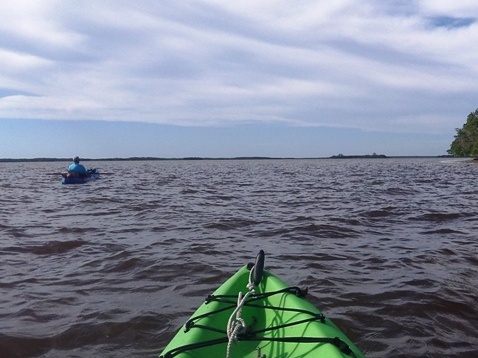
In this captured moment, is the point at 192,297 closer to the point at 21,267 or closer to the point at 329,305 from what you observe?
the point at 329,305

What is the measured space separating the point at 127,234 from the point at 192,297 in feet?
16.1

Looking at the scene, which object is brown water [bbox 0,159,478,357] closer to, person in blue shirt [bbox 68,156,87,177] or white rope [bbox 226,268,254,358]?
white rope [bbox 226,268,254,358]

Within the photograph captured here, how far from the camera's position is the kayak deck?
343 cm

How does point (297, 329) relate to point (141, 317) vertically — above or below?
above

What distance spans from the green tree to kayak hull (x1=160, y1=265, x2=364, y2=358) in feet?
265

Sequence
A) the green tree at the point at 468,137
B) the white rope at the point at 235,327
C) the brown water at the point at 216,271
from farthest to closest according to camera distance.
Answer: the green tree at the point at 468,137, the brown water at the point at 216,271, the white rope at the point at 235,327

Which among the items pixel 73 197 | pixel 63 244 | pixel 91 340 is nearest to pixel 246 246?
pixel 63 244

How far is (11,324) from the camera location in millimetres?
5234

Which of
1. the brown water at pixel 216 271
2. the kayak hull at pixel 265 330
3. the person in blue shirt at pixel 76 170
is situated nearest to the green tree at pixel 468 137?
the person in blue shirt at pixel 76 170

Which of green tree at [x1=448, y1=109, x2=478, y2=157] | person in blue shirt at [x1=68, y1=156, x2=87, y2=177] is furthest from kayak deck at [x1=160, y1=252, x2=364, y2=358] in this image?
green tree at [x1=448, y1=109, x2=478, y2=157]

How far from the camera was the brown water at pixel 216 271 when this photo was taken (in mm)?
4914

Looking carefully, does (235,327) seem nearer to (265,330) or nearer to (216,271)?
(265,330)

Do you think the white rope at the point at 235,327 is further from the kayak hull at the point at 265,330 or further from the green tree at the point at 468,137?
the green tree at the point at 468,137

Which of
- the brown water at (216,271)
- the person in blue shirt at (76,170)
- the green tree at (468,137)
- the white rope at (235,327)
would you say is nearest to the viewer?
the white rope at (235,327)
